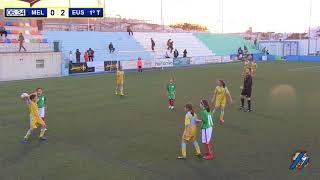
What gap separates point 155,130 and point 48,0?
17.9 meters

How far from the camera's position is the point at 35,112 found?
12141 millimetres

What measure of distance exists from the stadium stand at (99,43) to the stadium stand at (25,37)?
1.69m

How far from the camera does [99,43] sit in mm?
46594

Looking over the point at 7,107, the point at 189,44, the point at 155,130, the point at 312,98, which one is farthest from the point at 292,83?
the point at 189,44

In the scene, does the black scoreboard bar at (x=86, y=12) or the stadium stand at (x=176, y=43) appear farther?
the stadium stand at (x=176, y=43)

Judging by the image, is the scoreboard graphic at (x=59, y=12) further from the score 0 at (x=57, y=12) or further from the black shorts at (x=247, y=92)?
the black shorts at (x=247, y=92)

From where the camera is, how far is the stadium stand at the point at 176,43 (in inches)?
2062

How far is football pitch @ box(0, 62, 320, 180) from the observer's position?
9.37 m

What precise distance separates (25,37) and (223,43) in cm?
3523

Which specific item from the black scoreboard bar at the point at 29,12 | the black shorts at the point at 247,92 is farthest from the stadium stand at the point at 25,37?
the black shorts at the point at 247,92

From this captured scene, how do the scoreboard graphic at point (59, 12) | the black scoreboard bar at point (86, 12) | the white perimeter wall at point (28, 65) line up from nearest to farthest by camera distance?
1. the black scoreboard bar at point (86, 12)
2. the scoreboard graphic at point (59, 12)
3. the white perimeter wall at point (28, 65)

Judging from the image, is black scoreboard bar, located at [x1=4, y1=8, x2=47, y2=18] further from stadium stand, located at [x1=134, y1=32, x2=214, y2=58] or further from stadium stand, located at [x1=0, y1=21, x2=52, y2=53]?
stadium stand, located at [x1=134, y1=32, x2=214, y2=58]

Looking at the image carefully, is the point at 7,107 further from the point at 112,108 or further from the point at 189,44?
the point at 189,44

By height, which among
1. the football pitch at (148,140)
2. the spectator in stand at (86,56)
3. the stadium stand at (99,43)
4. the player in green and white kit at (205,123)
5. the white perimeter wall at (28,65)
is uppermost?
the stadium stand at (99,43)
